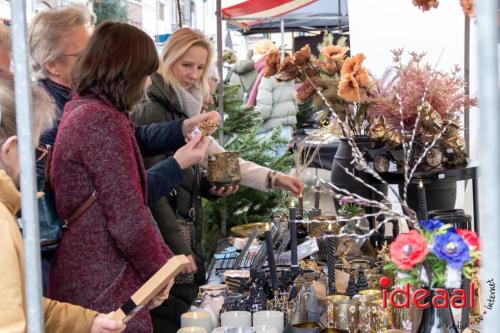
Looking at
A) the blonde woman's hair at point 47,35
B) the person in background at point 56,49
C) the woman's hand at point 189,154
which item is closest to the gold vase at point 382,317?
the woman's hand at point 189,154

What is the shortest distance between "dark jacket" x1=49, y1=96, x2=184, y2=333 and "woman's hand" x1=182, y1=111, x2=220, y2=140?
679 millimetres

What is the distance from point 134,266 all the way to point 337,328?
530mm

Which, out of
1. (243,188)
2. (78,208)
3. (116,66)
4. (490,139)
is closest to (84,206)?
(78,208)

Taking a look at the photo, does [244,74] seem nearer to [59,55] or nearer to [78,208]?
[59,55]

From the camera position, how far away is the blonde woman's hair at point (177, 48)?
2891mm

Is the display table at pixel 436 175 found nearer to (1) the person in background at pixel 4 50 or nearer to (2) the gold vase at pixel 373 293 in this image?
(2) the gold vase at pixel 373 293

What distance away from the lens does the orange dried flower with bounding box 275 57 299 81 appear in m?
3.31

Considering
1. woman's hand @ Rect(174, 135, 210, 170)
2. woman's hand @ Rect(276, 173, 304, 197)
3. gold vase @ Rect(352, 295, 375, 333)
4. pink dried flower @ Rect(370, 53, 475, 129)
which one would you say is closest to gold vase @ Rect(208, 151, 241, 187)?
woman's hand @ Rect(174, 135, 210, 170)

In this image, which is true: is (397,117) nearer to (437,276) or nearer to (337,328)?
(337,328)

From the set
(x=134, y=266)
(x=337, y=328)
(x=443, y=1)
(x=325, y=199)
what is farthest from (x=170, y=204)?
(x=325, y=199)

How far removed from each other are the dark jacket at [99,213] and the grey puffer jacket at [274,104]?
6.06 m

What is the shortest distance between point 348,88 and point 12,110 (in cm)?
163

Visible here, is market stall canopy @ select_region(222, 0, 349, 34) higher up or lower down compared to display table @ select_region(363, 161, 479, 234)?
higher up

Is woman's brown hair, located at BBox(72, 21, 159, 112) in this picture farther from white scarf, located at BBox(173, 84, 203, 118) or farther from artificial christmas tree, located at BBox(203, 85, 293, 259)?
artificial christmas tree, located at BBox(203, 85, 293, 259)
